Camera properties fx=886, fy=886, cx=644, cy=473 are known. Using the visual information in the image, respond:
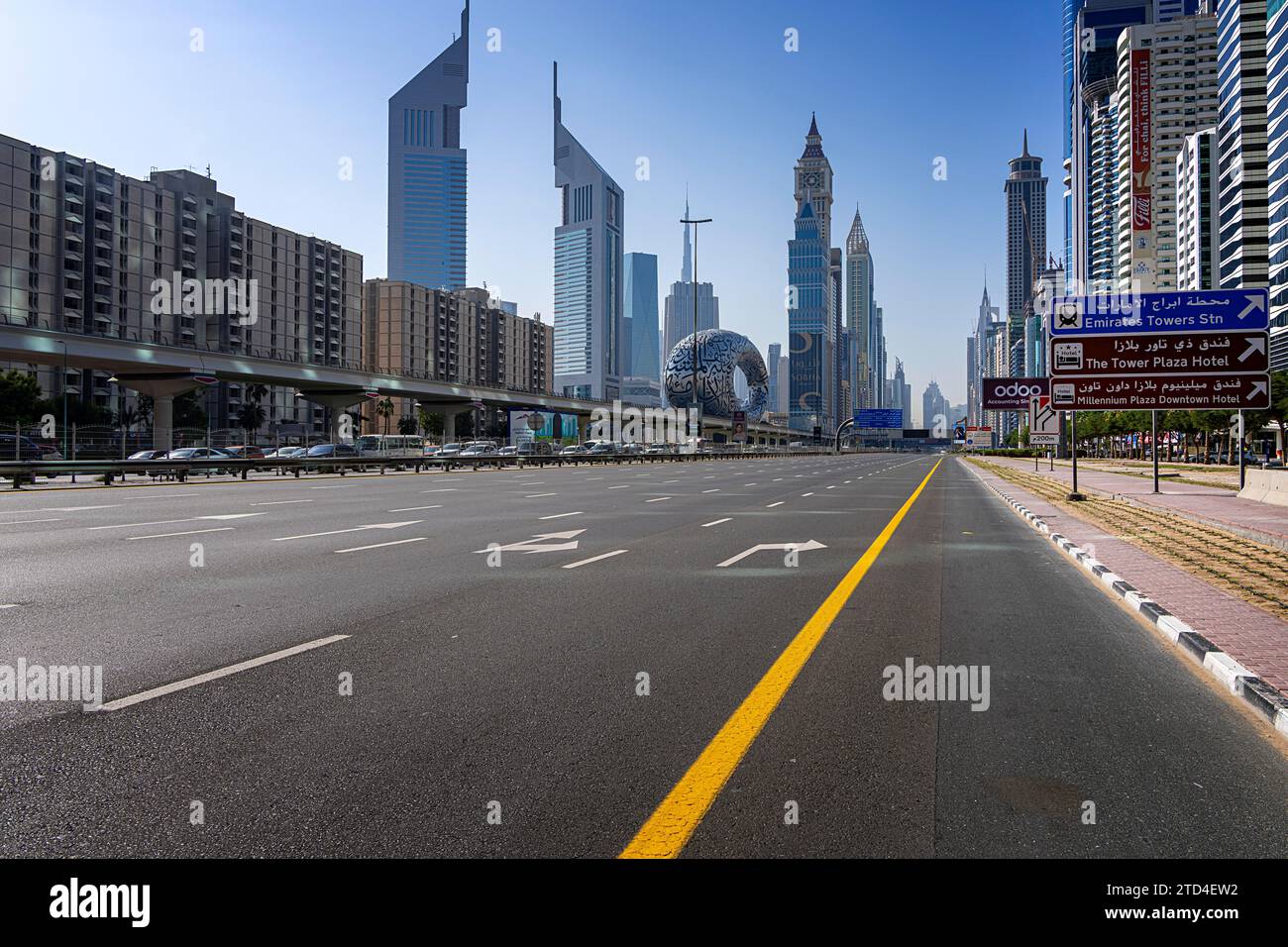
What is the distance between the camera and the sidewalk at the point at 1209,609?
6266 millimetres

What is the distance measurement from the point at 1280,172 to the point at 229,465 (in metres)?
113

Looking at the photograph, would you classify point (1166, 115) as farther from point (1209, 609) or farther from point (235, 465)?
point (1209, 609)

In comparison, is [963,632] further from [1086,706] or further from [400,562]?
[400,562]

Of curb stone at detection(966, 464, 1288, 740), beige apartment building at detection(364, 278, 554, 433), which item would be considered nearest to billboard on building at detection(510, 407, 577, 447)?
beige apartment building at detection(364, 278, 554, 433)

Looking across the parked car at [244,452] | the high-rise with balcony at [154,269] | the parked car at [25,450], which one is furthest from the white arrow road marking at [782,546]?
the high-rise with balcony at [154,269]

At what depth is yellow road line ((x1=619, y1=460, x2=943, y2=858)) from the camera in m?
3.40

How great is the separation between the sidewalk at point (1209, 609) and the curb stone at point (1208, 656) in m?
0.09

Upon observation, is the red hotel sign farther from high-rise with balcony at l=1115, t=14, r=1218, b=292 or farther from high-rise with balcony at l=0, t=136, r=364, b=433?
high-rise with balcony at l=0, t=136, r=364, b=433

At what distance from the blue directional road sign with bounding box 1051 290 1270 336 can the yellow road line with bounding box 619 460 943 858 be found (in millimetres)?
21566

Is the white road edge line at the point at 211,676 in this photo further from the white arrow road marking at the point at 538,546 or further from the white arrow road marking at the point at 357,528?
the white arrow road marking at the point at 357,528

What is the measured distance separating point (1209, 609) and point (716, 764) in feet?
20.8

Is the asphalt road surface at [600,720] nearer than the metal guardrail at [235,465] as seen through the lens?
Yes

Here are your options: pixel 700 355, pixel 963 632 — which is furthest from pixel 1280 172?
pixel 963 632

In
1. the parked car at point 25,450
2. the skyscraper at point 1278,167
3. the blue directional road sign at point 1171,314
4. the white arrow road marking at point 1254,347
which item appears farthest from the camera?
the skyscraper at point 1278,167
